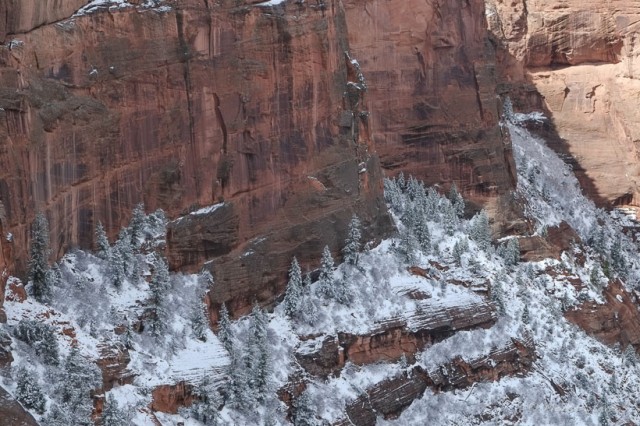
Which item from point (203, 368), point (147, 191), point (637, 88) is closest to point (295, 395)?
point (203, 368)

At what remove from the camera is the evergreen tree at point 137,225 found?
84.8 m

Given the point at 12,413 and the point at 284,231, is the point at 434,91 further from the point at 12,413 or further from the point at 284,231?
the point at 12,413

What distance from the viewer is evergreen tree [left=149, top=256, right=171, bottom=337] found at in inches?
3204

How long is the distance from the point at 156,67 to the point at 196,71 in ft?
8.31

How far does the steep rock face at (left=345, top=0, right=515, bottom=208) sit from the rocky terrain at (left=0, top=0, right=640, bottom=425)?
0.47ft

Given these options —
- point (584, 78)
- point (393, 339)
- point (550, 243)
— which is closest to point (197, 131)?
point (393, 339)

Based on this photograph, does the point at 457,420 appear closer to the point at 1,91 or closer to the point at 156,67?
the point at 156,67

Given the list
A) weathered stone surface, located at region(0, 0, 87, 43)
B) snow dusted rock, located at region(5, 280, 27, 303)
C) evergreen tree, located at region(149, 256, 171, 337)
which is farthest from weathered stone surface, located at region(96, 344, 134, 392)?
weathered stone surface, located at region(0, 0, 87, 43)

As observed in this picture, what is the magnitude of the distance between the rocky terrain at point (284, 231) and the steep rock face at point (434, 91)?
0.14 metres

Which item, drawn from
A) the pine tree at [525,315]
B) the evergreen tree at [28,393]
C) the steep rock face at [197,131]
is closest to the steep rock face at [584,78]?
the pine tree at [525,315]

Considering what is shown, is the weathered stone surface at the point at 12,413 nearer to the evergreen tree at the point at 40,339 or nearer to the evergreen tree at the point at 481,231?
the evergreen tree at the point at 40,339

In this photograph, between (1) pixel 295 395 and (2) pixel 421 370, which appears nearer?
(1) pixel 295 395

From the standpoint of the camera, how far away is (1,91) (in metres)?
75.9

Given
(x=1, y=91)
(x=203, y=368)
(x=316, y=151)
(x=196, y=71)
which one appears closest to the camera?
(x=1, y=91)
